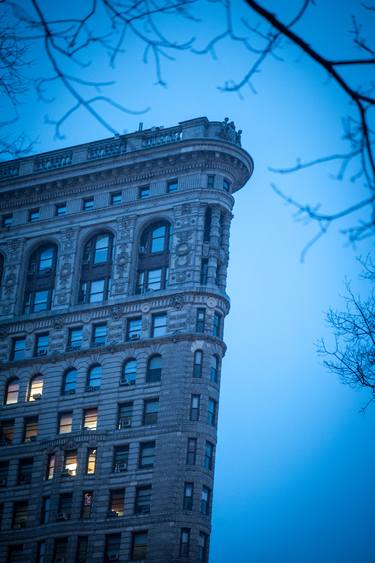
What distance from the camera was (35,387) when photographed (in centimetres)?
7719

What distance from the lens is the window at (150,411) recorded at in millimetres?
70762

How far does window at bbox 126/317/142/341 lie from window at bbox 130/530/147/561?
13914 mm

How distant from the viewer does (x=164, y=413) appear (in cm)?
7000

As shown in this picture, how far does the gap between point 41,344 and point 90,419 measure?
8.20 meters

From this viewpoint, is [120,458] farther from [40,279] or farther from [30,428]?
[40,279]

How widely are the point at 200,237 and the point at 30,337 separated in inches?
588

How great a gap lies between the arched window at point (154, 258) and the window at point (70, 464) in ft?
40.9

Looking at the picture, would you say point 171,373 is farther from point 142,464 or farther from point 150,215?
point 150,215

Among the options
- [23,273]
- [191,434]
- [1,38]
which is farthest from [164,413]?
[1,38]

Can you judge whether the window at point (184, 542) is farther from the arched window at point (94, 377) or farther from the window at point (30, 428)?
the window at point (30, 428)

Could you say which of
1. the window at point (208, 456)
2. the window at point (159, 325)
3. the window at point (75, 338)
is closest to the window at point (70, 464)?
the window at point (75, 338)

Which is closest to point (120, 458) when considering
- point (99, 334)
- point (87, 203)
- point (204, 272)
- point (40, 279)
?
point (99, 334)

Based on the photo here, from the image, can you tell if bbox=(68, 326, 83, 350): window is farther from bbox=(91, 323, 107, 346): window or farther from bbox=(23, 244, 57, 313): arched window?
bbox=(23, 244, 57, 313): arched window

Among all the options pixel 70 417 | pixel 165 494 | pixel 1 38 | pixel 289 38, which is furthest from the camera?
pixel 70 417
